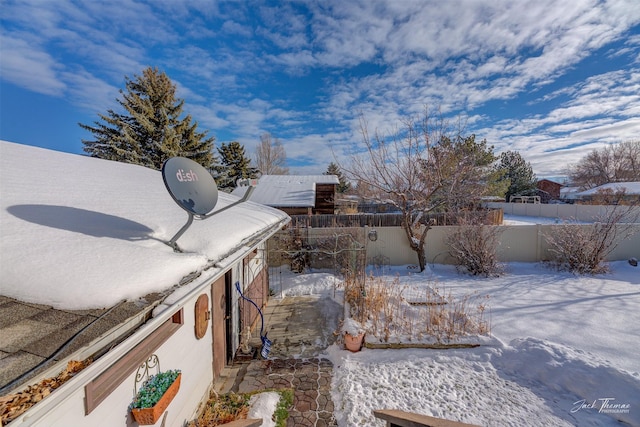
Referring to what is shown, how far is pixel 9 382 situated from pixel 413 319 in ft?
18.8

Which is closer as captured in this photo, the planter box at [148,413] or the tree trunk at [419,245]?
the planter box at [148,413]

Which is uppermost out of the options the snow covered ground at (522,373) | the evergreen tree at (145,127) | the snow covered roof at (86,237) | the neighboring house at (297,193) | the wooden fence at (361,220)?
the evergreen tree at (145,127)

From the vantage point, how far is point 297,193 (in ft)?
48.8

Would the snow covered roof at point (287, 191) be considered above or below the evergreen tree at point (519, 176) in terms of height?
below

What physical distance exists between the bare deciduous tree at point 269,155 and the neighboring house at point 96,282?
2516cm

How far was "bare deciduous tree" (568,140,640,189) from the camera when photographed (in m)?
33.2

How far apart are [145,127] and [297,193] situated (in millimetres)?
9993

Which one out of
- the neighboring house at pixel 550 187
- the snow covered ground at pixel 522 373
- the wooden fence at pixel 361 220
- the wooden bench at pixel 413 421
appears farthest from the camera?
the neighboring house at pixel 550 187

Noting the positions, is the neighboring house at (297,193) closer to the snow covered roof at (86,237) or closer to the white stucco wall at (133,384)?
the white stucco wall at (133,384)

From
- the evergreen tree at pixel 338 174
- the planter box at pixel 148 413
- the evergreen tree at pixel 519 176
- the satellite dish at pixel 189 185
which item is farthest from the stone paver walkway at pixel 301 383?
the evergreen tree at pixel 519 176

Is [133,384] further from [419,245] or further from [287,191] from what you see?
[287,191]

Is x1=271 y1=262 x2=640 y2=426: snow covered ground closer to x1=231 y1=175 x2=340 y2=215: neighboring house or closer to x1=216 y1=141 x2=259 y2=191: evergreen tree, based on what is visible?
x1=231 y1=175 x2=340 y2=215: neighboring house

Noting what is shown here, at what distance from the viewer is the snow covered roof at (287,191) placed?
1348cm

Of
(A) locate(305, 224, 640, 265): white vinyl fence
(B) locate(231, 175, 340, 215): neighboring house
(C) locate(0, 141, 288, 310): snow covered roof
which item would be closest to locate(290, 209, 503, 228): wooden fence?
(B) locate(231, 175, 340, 215): neighboring house
